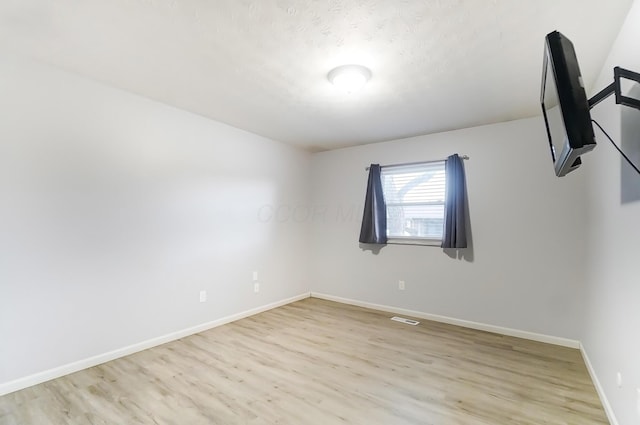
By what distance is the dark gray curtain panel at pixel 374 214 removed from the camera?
14.0 feet

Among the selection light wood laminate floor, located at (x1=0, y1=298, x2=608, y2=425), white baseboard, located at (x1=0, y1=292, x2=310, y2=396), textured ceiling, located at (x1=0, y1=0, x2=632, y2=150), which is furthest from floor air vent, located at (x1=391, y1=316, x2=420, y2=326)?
textured ceiling, located at (x1=0, y1=0, x2=632, y2=150)

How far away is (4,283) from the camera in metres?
2.16

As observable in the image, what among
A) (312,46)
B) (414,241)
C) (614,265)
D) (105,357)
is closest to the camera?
(614,265)

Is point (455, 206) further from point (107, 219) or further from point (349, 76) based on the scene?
point (107, 219)

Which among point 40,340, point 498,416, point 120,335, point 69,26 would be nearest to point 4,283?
point 40,340

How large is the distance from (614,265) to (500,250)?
1564mm

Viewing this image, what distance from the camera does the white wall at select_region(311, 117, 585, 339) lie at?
3.09 metres

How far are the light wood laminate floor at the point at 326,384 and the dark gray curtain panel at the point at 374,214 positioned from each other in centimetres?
137

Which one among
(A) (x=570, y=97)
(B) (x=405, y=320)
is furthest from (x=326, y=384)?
(A) (x=570, y=97)

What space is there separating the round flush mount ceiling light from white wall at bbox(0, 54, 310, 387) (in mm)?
1822

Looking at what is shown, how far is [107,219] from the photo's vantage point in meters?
2.68

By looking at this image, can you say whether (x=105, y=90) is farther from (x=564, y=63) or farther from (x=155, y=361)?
(x=564, y=63)

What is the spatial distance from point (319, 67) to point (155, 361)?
286 centimetres

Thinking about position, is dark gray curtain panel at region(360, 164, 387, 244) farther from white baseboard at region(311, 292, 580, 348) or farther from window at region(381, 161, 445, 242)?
white baseboard at region(311, 292, 580, 348)
